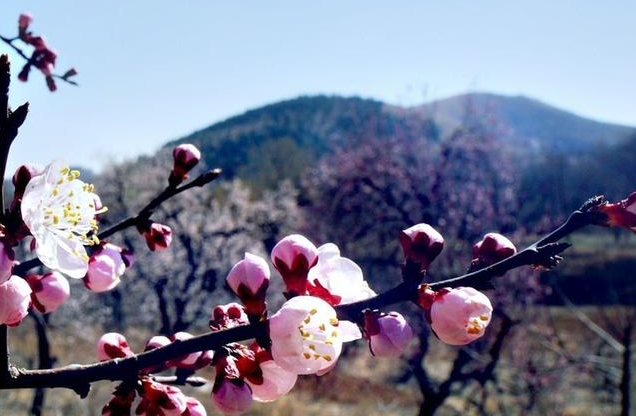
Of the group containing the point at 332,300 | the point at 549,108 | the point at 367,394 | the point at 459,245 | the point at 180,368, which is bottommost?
the point at 549,108

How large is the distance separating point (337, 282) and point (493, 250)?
0.29 metres

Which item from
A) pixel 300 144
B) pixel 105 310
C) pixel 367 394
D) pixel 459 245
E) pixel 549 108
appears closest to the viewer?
pixel 459 245

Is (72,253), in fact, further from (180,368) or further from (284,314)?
(284,314)

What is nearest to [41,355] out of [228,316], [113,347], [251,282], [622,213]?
[113,347]

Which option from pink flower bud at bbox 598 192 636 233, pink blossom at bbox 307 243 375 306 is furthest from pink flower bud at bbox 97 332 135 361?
pink flower bud at bbox 598 192 636 233

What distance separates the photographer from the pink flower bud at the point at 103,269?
53.9 inches

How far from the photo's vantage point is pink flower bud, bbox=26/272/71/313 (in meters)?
1.30

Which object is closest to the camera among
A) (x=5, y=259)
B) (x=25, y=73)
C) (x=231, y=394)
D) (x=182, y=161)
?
(x=5, y=259)

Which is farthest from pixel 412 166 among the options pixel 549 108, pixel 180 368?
pixel 549 108

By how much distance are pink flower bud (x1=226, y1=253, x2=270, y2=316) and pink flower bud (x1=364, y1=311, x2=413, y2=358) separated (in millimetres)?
190

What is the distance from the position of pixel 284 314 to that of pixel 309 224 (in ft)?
62.0

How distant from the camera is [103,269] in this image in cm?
138

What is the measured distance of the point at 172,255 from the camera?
1833cm

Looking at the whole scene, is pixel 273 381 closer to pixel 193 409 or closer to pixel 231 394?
pixel 231 394
